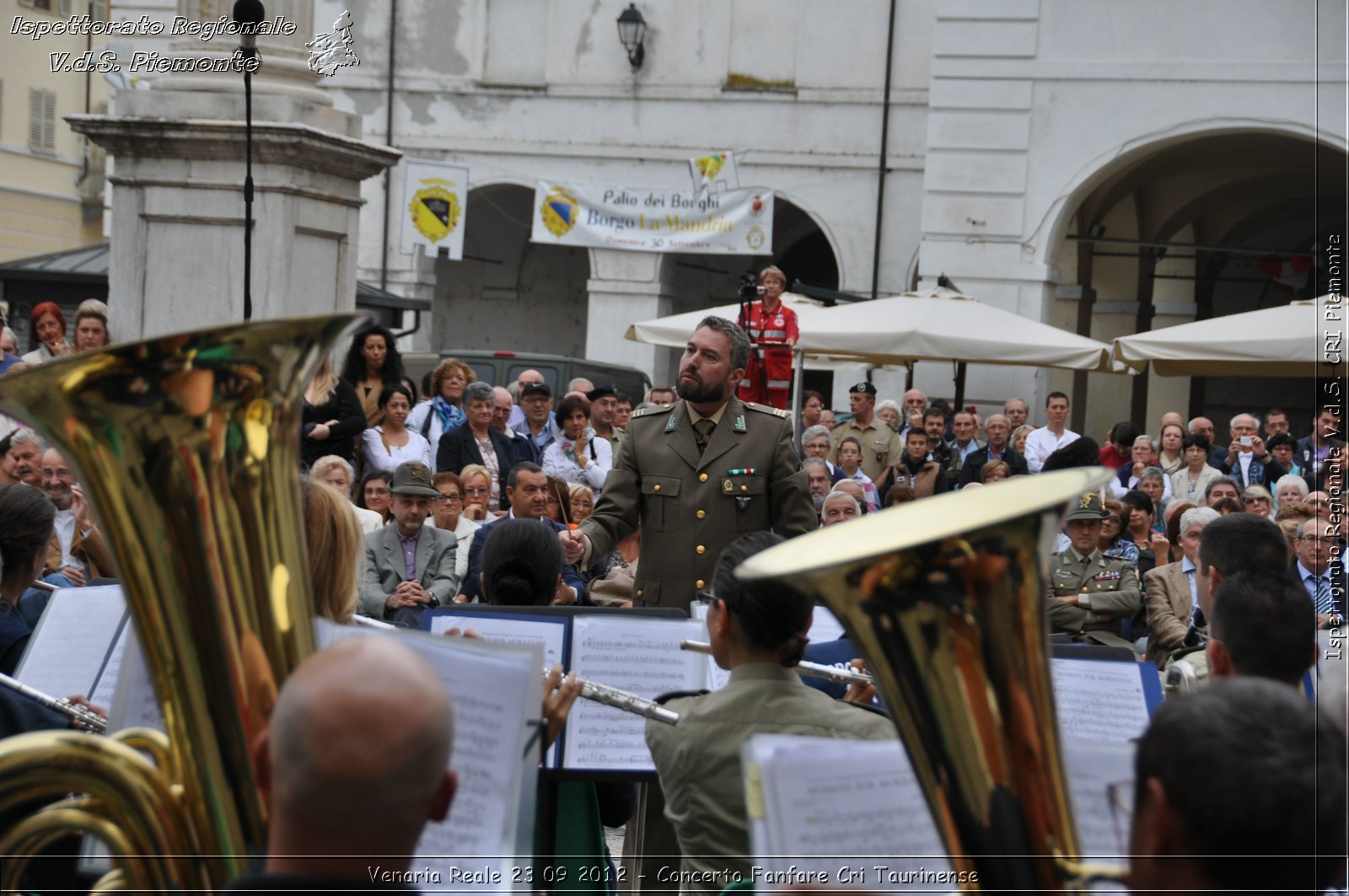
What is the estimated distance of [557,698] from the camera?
322 cm

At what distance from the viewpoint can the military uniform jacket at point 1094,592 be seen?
A: 7512mm

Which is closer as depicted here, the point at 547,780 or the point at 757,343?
the point at 547,780

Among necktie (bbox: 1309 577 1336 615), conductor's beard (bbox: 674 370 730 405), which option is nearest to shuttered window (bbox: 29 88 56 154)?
conductor's beard (bbox: 674 370 730 405)

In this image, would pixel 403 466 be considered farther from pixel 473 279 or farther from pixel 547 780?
pixel 473 279

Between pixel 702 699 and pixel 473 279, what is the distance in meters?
23.3

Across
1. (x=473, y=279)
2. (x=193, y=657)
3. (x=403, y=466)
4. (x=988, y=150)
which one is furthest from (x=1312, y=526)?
(x=473, y=279)

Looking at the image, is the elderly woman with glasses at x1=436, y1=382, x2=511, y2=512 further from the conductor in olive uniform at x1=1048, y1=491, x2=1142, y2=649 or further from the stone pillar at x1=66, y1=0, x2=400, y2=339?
the conductor in olive uniform at x1=1048, y1=491, x2=1142, y2=649

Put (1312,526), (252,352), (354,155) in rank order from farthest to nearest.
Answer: (354,155) < (1312,526) < (252,352)

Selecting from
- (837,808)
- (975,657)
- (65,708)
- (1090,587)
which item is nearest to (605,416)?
(1090,587)

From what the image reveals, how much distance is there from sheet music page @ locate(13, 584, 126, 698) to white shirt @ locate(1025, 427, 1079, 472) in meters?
9.23

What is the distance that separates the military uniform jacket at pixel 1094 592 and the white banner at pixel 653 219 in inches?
510

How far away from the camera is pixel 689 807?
10.2 feet

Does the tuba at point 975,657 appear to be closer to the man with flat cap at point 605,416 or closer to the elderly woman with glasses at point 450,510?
the elderly woman with glasses at point 450,510

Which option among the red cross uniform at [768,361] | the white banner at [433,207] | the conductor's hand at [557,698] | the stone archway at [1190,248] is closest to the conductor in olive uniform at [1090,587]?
the red cross uniform at [768,361]
